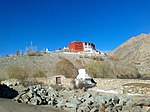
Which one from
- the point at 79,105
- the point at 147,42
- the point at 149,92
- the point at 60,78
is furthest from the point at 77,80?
the point at 147,42

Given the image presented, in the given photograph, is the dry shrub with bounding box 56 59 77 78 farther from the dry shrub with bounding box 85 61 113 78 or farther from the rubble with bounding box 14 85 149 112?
the rubble with bounding box 14 85 149 112

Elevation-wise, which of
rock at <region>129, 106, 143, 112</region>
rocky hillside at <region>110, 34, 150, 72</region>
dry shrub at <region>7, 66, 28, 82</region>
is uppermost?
rocky hillside at <region>110, 34, 150, 72</region>

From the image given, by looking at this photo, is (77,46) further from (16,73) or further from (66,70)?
(16,73)

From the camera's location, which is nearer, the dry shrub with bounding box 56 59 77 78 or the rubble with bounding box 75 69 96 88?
the rubble with bounding box 75 69 96 88

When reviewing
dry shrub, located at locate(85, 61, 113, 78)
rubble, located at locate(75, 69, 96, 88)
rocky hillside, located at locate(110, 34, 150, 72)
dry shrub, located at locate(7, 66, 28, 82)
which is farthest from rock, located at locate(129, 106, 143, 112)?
rocky hillside, located at locate(110, 34, 150, 72)

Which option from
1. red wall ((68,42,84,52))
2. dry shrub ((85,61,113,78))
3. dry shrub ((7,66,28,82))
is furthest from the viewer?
red wall ((68,42,84,52))

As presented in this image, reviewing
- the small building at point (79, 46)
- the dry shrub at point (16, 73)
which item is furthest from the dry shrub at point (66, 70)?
the small building at point (79, 46)

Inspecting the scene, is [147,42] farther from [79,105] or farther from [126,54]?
[79,105]

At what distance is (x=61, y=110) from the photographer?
68.8 ft

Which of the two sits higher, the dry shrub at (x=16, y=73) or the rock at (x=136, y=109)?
the dry shrub at (x=16, y=73)

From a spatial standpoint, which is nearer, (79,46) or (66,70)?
(66,70)

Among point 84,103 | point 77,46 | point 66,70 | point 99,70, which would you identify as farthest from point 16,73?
point 77,46

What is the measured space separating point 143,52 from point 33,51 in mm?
43748

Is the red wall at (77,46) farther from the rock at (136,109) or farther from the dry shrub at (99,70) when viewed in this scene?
the rock at (136,109)
